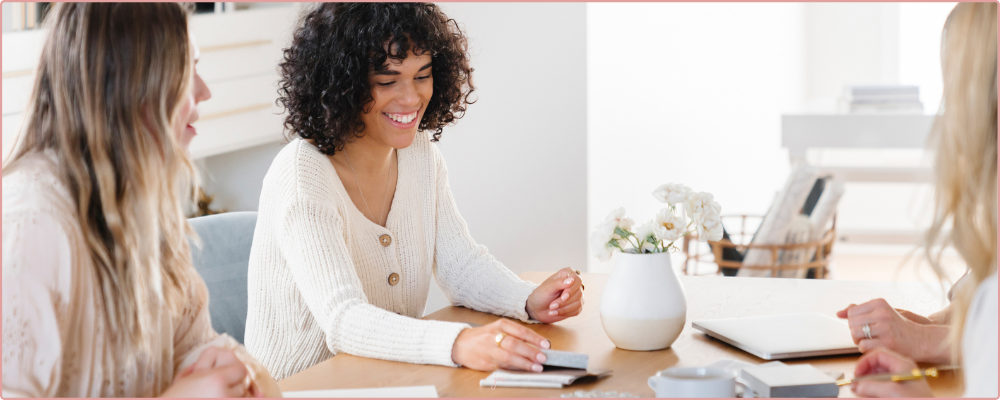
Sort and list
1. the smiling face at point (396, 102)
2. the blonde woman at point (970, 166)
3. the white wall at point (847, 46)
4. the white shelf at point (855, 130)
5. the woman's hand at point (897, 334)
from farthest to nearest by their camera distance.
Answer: the white wall at point (847, 46)
the white shelf at point (855, 130)
the smiling face at point (396, 102)
the woman's hand at point (897, 334)
the blonde woman at point (970, 166)

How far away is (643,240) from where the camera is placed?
4.13 ft

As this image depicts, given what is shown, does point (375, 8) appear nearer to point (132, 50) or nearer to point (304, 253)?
point (304, 253)

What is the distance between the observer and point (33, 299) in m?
0.84

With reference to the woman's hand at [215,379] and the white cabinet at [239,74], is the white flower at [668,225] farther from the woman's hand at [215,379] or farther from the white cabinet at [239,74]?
the white cabinet at [239,74]

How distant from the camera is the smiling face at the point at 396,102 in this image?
159 centimetres

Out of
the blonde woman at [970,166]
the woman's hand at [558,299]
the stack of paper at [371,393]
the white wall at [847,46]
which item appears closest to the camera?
the blonde woman at [970,166]

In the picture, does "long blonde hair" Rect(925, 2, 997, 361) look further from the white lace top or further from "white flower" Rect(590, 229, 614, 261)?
the white lace top

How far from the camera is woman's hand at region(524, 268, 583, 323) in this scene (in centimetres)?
146

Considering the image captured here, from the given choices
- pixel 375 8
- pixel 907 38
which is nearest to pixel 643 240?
pixel 375 8

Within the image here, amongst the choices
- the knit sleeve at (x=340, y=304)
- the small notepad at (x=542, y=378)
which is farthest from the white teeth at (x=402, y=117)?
the small notepad at (x=542, y=378)

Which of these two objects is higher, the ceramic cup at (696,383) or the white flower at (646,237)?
the white flower at (646,237)

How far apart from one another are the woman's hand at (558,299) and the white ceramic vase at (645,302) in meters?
0.21

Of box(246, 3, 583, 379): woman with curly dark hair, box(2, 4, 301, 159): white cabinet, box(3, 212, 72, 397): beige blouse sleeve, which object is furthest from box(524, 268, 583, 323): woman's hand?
box(2, 4, 301, 159): white cabinet

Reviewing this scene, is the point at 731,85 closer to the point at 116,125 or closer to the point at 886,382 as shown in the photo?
the point at 886,382
